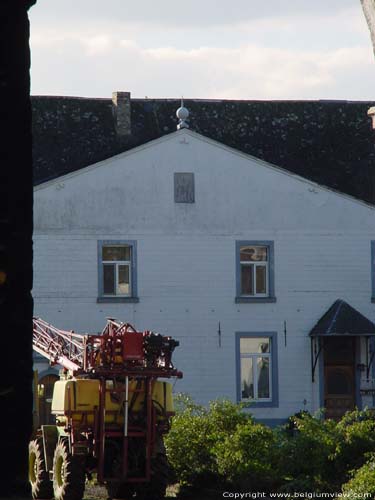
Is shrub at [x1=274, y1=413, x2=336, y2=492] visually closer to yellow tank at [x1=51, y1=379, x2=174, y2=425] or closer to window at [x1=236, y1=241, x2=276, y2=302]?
yellow tank at [x1=51, y1=379, x2=174, y2=425]

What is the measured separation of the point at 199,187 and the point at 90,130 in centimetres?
468

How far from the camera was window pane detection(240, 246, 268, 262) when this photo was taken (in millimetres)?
33750

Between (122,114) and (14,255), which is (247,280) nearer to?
(122,114)

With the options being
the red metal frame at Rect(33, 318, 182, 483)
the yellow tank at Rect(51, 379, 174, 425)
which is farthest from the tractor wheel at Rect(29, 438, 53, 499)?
the red metal frame at Rect(33, 318, 182, 483)

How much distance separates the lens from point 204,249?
33.3 metres

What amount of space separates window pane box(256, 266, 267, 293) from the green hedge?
10.8 m

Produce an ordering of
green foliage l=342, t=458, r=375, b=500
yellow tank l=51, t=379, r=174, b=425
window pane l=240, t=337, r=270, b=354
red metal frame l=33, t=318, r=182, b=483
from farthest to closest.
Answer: window pane l=240, t=337, r=270, b=354 → yellow tank l=51, t=379, r=174, b=425 → red metal frame l=33, t=318, r=182, b=483 → green foliage l=342, t=458, r=375, b=500

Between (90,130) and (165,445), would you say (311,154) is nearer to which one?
(90,130)

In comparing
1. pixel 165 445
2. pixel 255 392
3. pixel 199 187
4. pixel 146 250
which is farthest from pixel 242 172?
pixel 165 445

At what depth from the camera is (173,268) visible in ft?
108

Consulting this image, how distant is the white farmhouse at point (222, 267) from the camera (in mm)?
32500

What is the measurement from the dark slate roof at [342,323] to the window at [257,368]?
1300 mm

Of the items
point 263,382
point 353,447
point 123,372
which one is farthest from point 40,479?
point 263,382

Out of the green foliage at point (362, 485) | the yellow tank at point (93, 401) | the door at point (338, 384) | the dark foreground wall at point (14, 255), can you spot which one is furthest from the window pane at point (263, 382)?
the dark foreground wall at point (14, 255)
